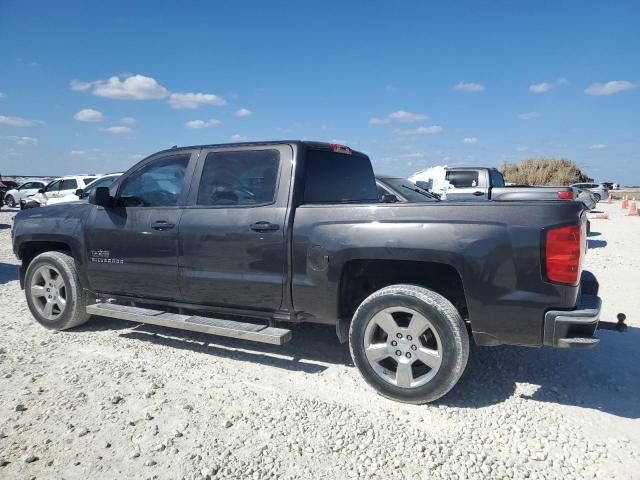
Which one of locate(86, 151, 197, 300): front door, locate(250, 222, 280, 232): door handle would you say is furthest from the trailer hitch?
locate(86, 151, 197, 300): front door

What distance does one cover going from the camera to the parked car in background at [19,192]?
25125 millimetres

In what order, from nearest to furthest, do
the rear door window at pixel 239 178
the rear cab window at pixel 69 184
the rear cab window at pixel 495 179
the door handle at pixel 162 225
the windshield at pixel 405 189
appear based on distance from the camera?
the rear door window at pixel 239 178
the door handle at pixel 162 225
the windshield at pixel 405 189
the rear cab window at pixel 495 179
the rear cab window at pixel 69 184

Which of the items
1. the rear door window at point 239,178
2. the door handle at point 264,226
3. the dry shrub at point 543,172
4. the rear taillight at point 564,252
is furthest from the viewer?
the dry shrub at point 543,172

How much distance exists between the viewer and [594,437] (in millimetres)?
2809

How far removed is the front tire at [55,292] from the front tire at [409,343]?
307cm

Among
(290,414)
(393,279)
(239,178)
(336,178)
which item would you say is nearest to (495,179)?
(336,178)

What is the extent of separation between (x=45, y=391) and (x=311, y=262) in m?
2.24

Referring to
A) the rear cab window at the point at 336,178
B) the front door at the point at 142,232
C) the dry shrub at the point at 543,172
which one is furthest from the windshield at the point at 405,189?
the dry shrub at the point at 543,172

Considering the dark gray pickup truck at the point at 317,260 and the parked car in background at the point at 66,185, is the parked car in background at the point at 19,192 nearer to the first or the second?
the parked car in background at the point at 66,185

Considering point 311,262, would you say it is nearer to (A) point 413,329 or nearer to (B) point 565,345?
(A) point 413,329

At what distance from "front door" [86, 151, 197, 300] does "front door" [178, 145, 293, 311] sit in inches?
6.4

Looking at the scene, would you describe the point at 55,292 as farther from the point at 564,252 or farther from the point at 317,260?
the point at 564,252

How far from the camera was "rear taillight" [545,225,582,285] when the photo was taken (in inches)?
109

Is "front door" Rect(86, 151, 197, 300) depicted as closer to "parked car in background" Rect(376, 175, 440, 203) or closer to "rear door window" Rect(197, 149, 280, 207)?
"rear door window" Rect(197, 149, 280, 207)
